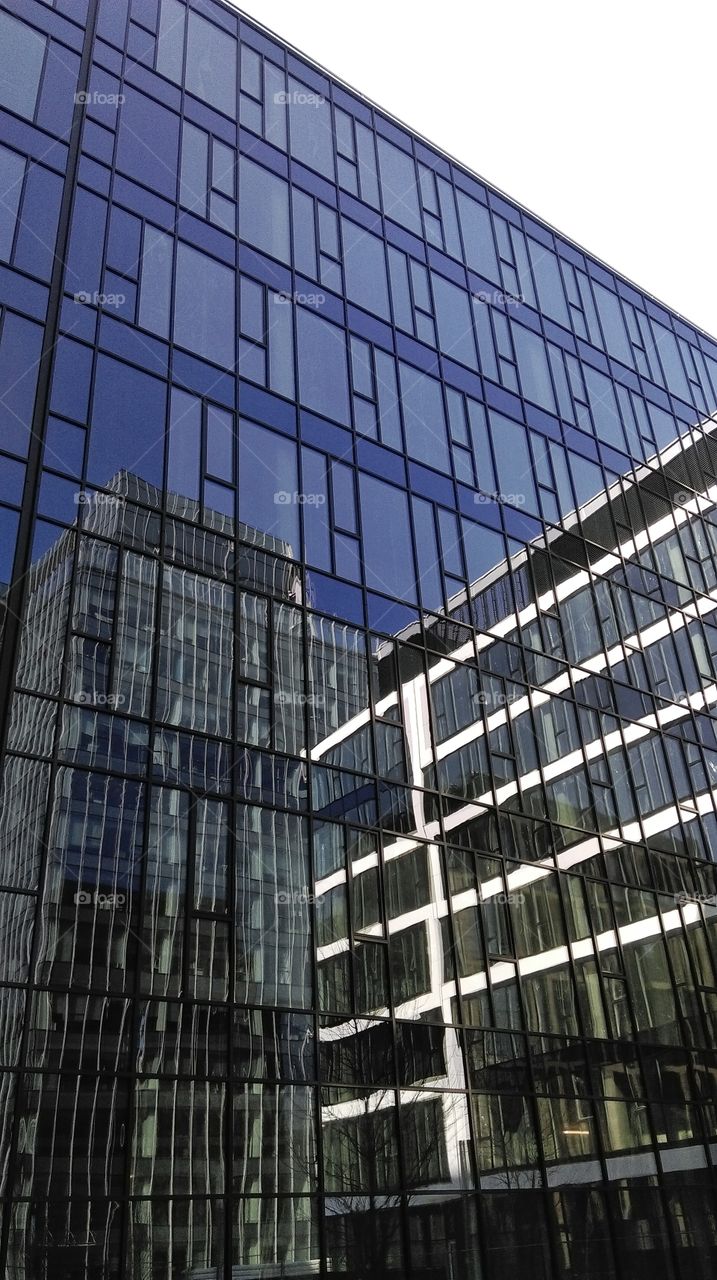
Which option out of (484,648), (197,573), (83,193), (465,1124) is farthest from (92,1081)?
(83,193)

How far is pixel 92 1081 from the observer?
40.4 ft

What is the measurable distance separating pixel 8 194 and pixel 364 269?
349 inches

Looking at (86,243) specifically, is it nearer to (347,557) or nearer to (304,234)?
(304,234)

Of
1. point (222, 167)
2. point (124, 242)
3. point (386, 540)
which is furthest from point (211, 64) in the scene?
point (386, 540)

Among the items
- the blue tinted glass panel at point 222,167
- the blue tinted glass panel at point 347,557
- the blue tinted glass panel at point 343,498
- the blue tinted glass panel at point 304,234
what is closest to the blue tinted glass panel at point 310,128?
the blue tinted glass panel at point 304,234

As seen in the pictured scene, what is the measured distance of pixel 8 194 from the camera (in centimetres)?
1731

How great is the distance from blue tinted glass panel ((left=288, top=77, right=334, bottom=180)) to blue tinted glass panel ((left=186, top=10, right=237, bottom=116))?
1.65m

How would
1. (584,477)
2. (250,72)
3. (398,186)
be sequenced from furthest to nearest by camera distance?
1. (584,477)
2. (398,186)
3. (250,72)

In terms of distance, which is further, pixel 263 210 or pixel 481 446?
pixel 481 446

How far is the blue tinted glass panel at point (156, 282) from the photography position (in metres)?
18.5

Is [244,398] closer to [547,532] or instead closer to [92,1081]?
[547,532]

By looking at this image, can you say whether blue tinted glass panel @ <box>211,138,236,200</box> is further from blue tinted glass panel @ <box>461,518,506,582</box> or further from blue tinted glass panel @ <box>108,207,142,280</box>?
blue tinted glass panel @ <box>461,518,506,582</box>

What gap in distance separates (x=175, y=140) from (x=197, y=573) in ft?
33.9

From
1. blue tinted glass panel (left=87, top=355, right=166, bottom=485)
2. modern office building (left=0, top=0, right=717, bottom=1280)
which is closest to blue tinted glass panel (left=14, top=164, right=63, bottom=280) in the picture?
modern office building (left=0, top=0, right=717, bottom=1280)
